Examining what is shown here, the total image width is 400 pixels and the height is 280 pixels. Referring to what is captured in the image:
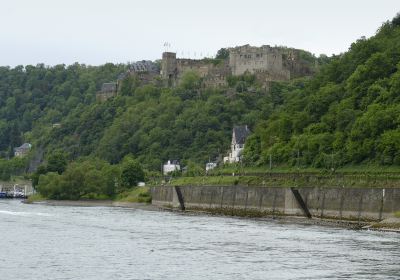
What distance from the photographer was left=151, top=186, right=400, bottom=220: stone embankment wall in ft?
252

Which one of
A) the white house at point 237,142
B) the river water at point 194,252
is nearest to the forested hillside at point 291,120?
the white house at point 237,142

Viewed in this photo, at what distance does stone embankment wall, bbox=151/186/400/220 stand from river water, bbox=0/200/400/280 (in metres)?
5.46

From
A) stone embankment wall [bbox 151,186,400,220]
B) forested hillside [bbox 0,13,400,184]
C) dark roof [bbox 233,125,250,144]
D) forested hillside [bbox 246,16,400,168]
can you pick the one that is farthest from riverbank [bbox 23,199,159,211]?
dark roof [bbox 233,125,250,144]

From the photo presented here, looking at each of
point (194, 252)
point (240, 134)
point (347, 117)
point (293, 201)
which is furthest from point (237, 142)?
point (194, 252)

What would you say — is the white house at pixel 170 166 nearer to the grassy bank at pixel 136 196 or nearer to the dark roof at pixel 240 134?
the dark roof at pixel 240 134

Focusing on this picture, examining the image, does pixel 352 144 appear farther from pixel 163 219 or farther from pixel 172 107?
pixel 172 107

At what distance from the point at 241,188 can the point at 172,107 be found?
300 ft

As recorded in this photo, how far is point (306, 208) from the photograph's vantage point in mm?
87500

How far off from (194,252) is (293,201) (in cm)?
3599

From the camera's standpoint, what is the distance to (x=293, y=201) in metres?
89.1

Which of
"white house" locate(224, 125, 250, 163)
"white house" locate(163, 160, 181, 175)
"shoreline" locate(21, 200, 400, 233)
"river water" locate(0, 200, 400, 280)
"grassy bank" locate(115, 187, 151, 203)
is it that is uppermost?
"white house" locate(224, 125, 250, 163)

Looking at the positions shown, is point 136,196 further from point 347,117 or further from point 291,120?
point 347,117

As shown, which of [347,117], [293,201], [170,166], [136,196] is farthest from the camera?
[170,166]

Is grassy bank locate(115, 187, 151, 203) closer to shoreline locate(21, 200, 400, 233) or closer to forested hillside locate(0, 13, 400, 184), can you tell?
shoreline locate(21, 200, 400, 233)
